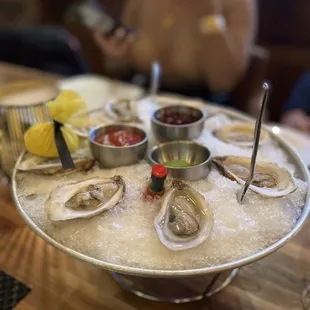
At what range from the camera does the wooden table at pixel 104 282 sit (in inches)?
33.3

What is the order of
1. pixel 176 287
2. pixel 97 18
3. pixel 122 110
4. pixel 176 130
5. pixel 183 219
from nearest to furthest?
pixel 183 219 → pixel 176 287 → pixel 176 130 → pixel 122 110 → pixel 97 18

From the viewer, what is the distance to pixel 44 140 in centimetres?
94

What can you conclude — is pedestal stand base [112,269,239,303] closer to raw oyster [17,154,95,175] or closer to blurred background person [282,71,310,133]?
raw oyster [17,154,95,175]

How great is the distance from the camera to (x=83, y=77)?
2.06 meters

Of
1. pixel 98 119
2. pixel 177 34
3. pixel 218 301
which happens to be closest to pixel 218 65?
pixel 177 34

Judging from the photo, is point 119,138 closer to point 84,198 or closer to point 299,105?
point 84,198

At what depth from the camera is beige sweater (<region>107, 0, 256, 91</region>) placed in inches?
74.1

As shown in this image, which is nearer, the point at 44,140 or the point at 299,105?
the point at 44,140

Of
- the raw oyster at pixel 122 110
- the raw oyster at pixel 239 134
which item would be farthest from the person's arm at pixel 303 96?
the raw oyster at pixel 122 110

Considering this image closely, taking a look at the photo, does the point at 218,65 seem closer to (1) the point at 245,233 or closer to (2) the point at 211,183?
(2) the point at 211,183

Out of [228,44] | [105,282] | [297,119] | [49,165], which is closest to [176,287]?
[105,282]

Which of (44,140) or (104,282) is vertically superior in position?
(44,140)

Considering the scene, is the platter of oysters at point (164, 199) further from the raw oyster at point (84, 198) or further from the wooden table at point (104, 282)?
the wooden table at point (104, 282)

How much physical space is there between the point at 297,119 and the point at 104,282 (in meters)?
1.26
